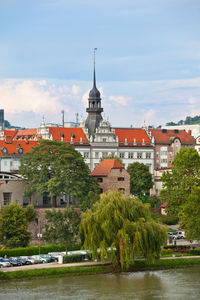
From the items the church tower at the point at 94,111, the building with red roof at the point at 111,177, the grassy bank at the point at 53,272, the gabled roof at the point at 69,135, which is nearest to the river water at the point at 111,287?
the grassy bank at the point at 53,272

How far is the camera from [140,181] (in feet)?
440

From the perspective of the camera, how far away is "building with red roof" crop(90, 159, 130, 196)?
97938 millimetres

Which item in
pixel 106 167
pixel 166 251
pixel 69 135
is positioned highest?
pixel 69 135

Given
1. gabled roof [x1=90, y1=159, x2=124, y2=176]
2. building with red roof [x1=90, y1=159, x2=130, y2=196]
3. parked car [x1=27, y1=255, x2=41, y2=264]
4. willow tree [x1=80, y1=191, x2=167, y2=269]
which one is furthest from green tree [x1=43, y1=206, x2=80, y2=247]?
gabled roof [x1=90, y1=159, x2=124, y2=176]

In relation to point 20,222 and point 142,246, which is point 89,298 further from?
point 20,222

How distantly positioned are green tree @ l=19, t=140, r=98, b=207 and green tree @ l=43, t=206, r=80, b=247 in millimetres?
12894

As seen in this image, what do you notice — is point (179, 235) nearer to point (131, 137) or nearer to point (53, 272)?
point (53, 272)

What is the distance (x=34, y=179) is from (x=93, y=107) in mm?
67524

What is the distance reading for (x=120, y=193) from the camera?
74.6 m

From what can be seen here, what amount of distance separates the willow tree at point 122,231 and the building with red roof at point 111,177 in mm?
24408

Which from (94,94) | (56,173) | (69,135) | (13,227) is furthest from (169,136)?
(13,227)

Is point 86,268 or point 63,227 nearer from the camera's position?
point 86,268

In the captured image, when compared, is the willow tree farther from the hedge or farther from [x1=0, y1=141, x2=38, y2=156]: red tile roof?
[x1=0, y1=141, x2=38, y2=156]: red tile roof

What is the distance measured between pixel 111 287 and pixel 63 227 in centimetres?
1728
